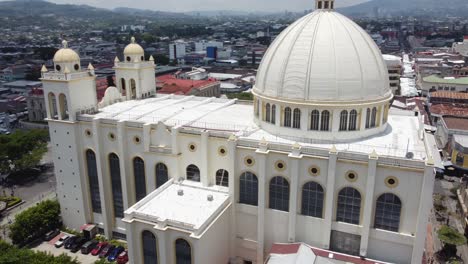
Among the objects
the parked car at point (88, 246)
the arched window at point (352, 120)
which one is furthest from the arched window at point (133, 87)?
the arched window at point (352, 120)

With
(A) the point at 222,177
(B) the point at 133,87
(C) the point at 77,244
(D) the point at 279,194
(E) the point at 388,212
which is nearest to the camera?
(E) the point at 388,212

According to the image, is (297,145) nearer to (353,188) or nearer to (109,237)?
(353,188)

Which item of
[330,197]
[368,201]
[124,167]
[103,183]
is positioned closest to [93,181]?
[103,183]

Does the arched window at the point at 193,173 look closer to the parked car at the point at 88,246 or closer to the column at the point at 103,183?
the column at the point at 103,183

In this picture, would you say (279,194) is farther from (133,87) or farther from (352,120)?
(133,87)

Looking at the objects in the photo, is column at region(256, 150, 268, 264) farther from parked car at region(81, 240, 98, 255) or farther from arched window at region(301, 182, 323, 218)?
parked car at region(81, 240, 98, 255)

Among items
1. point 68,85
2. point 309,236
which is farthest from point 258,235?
point 68,85
